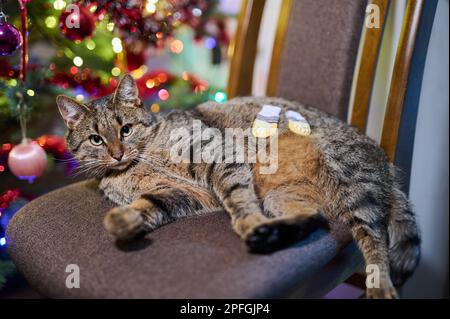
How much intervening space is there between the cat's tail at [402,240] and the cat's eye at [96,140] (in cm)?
79

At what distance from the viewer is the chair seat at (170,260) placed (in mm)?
772

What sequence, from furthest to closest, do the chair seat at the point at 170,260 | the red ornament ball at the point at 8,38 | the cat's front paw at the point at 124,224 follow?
the red ornament ball at the point at 8,38
the cat's front paw at the point at 124,224
the chair seat at the point at 170,260

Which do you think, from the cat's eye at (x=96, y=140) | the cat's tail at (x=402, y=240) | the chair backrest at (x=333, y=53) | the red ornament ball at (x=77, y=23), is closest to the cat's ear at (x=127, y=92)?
the cat's eye at (x=96, y=140)

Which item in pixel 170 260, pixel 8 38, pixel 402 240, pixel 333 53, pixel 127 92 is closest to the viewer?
pixel 170 260

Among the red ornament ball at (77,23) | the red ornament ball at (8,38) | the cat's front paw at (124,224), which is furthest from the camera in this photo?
the red ornament ball at (77,23)

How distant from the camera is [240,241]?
885 millimetres

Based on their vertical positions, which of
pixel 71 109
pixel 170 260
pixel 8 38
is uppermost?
pixel 8 38

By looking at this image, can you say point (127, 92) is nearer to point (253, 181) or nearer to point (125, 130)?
point (125, 130)

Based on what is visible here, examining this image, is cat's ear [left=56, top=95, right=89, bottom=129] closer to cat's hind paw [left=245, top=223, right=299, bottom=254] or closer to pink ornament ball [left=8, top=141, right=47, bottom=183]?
pink ornament ball [left=8, top=141, right=47, bottom=183]

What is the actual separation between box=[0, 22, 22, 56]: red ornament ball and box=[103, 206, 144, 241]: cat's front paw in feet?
1.80

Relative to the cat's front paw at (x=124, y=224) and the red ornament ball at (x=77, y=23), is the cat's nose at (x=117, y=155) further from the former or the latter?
the red ornament ball at (x=77, y=23)

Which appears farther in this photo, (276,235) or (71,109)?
(71,109)

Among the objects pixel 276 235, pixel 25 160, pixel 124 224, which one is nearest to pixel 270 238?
pixel 276 235

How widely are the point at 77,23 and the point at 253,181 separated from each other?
0.68m
